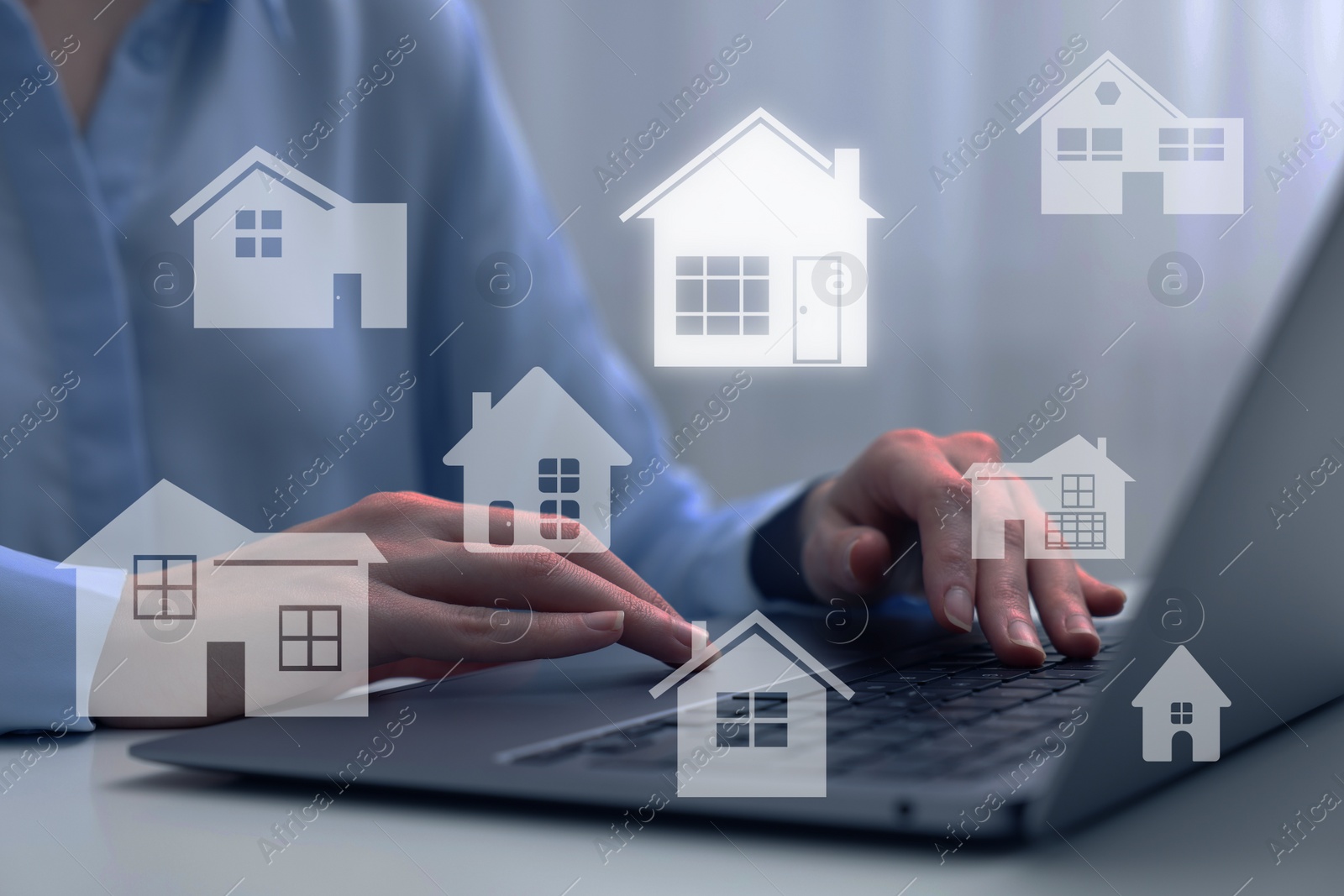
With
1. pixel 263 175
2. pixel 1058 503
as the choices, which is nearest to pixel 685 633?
pixel 263 175

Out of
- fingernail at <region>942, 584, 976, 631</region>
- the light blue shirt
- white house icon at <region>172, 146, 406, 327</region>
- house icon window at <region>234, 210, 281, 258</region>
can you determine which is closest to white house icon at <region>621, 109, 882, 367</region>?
the light blue shirt

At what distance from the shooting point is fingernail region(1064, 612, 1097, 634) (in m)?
0.55

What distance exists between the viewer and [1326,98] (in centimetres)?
226

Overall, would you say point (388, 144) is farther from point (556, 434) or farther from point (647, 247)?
point (647, 247)

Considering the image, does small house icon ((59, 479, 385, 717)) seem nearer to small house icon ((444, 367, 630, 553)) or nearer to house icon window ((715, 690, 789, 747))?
house icon window ((715, 690, 789, 747))

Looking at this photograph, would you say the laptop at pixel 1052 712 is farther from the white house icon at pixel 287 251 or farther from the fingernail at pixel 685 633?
the white house icon at pixel 287 251

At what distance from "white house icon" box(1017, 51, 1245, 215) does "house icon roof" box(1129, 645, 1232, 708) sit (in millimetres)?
1993

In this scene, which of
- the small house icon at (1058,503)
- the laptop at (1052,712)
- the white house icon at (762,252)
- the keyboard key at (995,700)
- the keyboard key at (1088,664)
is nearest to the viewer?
the laptop at (1052,712)

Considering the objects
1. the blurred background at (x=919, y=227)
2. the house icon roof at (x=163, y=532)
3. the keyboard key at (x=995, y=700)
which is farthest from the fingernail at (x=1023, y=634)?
the blurred background at (x=919, y=227)

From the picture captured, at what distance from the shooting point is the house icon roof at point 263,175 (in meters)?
0.88

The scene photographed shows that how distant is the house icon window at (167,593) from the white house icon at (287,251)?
0.43m

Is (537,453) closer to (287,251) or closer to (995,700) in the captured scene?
(287,251)

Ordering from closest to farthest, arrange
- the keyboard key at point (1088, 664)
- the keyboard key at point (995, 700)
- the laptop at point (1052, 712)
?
the laptop at point (1052, 712) < the keyboard key at point (995, 700) < the keyboard key at point (1088, 664)

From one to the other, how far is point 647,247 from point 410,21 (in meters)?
1.02
